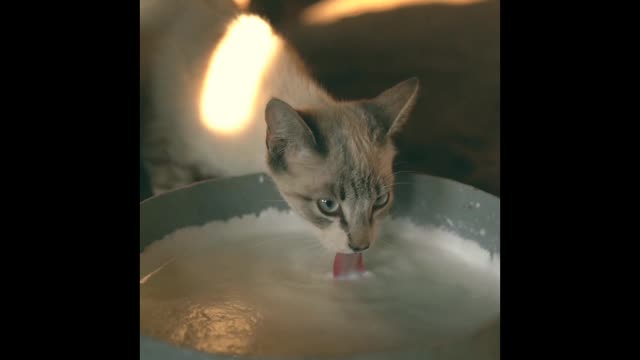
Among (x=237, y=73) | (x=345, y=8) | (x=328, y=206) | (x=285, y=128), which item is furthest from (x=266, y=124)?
(x=345, y=8)

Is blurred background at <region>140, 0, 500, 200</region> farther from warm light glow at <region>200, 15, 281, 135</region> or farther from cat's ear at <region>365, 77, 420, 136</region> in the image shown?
cat's ear at <region>365, 77, 420, 136</region>

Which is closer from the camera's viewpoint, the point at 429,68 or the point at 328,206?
the point at 328,206

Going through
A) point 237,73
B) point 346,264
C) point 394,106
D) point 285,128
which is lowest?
point 346,264

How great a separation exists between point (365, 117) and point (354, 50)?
0.38m

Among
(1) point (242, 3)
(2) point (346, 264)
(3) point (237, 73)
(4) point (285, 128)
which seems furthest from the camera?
(3) point (237, 73)

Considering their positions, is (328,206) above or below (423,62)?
below

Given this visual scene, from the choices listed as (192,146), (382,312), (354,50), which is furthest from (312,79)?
(382,312)

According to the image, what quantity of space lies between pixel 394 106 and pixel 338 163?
0.22 metres

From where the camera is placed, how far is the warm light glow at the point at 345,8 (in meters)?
1.73

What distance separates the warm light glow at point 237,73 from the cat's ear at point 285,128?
1.34 feet

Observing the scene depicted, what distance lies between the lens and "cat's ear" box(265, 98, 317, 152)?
4.28 ft

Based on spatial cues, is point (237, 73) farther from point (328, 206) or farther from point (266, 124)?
point (328, 206)

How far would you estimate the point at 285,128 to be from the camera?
53.1 inches

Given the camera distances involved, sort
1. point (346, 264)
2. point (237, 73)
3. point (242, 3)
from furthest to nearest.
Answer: point (237, 73), point (242, 3), point (346, 264)
